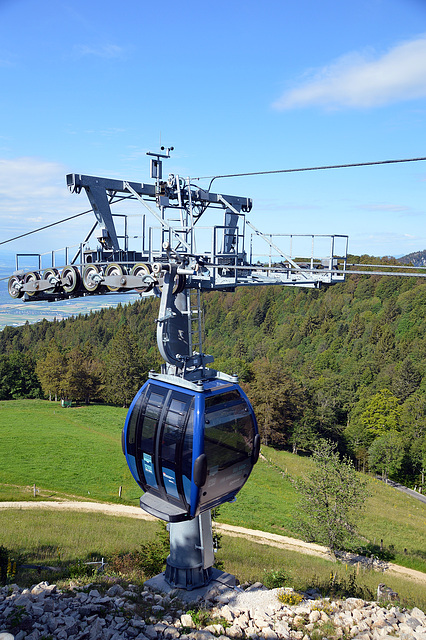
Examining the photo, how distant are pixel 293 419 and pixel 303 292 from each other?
8918 centimetres

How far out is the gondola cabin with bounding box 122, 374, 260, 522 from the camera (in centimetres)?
996

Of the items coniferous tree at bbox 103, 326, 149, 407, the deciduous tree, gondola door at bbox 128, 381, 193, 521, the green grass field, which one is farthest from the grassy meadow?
coniferous tree at bbox 103, 326, 149, 407

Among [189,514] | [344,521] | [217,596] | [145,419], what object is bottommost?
[344,521]

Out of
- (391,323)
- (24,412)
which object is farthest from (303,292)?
(24,412)

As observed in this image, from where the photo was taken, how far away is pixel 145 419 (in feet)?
35.5

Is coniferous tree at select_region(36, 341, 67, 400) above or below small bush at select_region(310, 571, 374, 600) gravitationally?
below

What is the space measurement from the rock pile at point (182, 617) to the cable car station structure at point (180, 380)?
4.11 feet

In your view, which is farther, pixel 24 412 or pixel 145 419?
Result: pixel 24 412

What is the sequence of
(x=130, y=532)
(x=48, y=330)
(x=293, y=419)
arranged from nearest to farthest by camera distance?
(x=130, y=532) < (x=293, y=419) < (x=48, y=330)

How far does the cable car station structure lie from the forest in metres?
9.85

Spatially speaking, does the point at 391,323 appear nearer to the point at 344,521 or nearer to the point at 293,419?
the point at 293,419

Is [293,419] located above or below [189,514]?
below

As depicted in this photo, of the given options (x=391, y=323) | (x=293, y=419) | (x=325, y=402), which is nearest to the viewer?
(x=293, y=419)

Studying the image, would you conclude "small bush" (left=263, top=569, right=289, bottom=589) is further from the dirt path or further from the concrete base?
the dirt path
